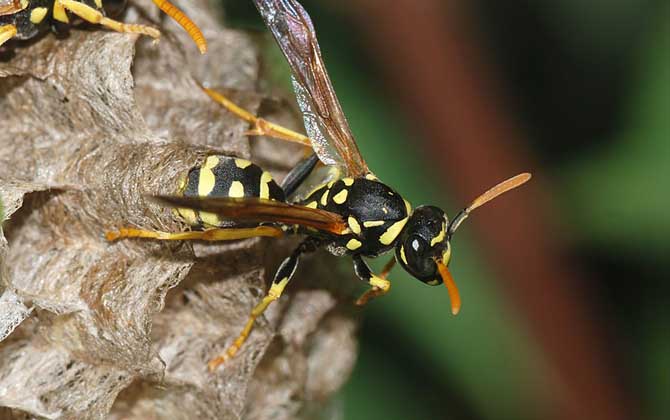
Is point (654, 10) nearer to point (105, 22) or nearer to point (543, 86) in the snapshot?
point (543, 86)

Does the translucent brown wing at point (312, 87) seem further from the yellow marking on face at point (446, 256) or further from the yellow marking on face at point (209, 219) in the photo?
the yellow marking on face at point (209, 219)

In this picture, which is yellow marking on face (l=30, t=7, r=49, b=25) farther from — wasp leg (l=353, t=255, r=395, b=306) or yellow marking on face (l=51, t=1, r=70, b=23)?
wasp leg (l=353, t=255, r=395, b=306)

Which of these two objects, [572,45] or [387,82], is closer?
[387,82]

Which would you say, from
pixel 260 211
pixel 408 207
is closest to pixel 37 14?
pixel 260 211

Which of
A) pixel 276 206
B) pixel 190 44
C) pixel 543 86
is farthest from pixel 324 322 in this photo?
pixel 543 86

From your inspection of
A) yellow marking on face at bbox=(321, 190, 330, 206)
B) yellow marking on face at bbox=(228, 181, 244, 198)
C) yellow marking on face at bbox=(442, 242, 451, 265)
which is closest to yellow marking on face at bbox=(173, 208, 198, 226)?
yellow marking on face at bbox=(228, 181, 244, 198)

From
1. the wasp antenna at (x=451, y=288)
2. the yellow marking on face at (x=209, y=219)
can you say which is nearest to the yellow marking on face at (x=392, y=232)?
the wasp antenna at (x=451, y=288)
